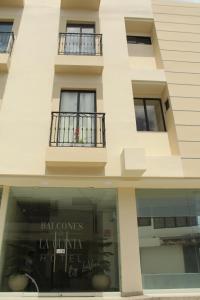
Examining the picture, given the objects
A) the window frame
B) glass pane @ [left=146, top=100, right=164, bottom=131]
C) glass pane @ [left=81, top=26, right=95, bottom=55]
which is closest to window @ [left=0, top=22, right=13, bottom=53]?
glass pane @ [left=81, top=26, right=95, bottom=55]

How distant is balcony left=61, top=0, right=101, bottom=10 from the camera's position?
392 inches

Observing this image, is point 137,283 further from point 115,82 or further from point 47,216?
point 115,82

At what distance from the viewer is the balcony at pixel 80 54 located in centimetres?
833

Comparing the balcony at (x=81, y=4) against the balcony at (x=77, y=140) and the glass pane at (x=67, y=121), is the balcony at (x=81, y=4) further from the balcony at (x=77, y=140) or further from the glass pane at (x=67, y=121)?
the balcony at (x=77, y=140)

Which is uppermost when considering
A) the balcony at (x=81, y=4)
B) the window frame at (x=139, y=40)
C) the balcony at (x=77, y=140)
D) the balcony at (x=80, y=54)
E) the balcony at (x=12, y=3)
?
the balcony at (x=81, y=4)

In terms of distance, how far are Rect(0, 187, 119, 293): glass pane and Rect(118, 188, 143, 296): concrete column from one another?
0.68 feet

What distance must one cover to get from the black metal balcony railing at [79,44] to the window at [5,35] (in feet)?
5.34

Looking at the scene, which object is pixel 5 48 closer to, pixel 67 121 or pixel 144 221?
pixel 67 121

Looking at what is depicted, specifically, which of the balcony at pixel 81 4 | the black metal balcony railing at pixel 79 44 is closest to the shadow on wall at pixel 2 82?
the black metal balcony railing at pixel 79 44

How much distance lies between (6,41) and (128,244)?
7215 mm

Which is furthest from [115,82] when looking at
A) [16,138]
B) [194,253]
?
[194,253]

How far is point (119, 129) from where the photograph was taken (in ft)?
24.6

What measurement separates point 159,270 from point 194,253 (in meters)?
1.01

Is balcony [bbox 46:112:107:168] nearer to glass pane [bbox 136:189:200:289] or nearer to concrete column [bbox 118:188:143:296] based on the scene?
concrete column [bbox 118:188:143:296]
